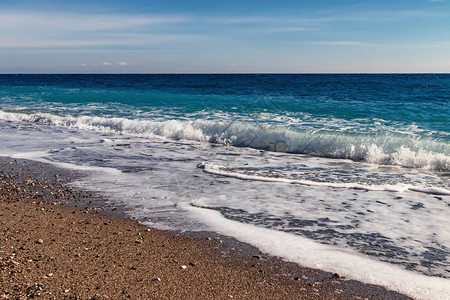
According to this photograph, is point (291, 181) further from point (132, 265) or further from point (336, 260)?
point (132, 265)

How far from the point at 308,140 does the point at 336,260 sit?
25.1 feet

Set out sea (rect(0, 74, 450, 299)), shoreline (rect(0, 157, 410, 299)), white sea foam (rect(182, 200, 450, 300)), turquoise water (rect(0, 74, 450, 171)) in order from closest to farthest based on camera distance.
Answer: shoreline (rect(0, 157, 410, 299)), white sea foam (rect(182, 200, 450, 300)), sea (rect(0, 74, 450, 299)), turquoise water (rect(0, 74, 450, 171))

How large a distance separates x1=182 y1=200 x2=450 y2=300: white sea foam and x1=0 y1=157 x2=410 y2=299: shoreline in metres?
0.14

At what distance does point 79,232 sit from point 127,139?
819cm

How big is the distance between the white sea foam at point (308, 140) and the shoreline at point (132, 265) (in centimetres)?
650

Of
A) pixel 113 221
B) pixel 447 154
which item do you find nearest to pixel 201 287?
pixel 113 221

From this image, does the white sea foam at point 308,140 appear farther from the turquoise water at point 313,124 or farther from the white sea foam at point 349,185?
the white sea foam at point 349,185

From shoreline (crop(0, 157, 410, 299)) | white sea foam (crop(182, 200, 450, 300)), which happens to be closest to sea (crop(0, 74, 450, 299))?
white sea foam (crop(182, 200, 450, 300))

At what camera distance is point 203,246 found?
13.9 feet

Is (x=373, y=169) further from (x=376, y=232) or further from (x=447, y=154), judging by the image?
(x=376, y=232)

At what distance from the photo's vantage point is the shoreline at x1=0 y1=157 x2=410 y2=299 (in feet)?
10.6

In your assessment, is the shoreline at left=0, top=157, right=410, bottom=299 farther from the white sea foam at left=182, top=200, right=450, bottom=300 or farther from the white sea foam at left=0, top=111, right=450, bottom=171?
the white sea foam at left=0, top=111, right=450, bottom=171

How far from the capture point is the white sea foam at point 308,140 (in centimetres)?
952

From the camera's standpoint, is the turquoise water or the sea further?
the turquoise water
